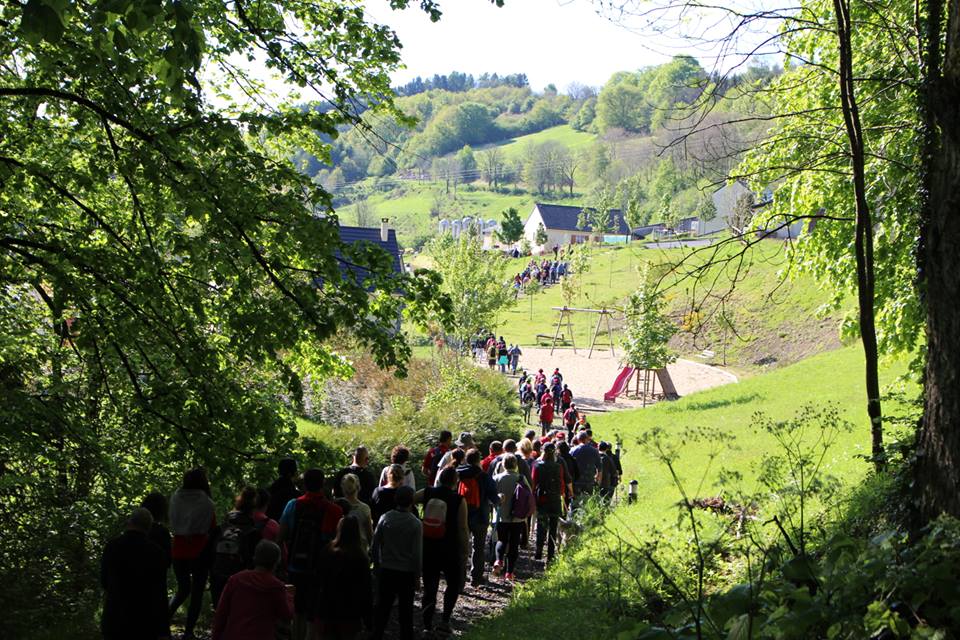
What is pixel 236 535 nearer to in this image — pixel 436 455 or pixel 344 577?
pixel 344 577

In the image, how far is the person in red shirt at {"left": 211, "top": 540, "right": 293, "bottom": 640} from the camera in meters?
6.01

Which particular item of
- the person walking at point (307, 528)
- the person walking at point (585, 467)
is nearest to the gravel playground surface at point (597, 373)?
the person walking at point (585, 467)

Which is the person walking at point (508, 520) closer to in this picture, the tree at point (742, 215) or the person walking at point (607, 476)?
the person walking at point (607, 476)

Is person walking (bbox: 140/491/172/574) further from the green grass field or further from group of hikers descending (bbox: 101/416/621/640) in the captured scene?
the green grass field

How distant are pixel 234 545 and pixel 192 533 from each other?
62 cm

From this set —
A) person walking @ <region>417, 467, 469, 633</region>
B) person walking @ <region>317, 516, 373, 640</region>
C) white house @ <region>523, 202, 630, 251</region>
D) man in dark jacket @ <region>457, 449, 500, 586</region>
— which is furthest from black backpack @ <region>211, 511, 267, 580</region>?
white house @ <region>523, 202, 630, 251</region>

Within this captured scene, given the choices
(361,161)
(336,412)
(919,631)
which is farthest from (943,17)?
(361,161)

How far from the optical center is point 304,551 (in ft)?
24.9

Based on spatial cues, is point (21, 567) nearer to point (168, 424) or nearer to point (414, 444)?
point (168, 424)

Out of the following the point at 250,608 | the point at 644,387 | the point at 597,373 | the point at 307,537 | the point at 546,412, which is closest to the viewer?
the point at 250,608

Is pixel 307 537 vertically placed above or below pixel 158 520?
below

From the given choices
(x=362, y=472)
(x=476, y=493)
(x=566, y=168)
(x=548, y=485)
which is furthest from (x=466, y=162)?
(x=362, y=472)

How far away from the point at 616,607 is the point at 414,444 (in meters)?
9.81

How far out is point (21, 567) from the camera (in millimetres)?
8445
